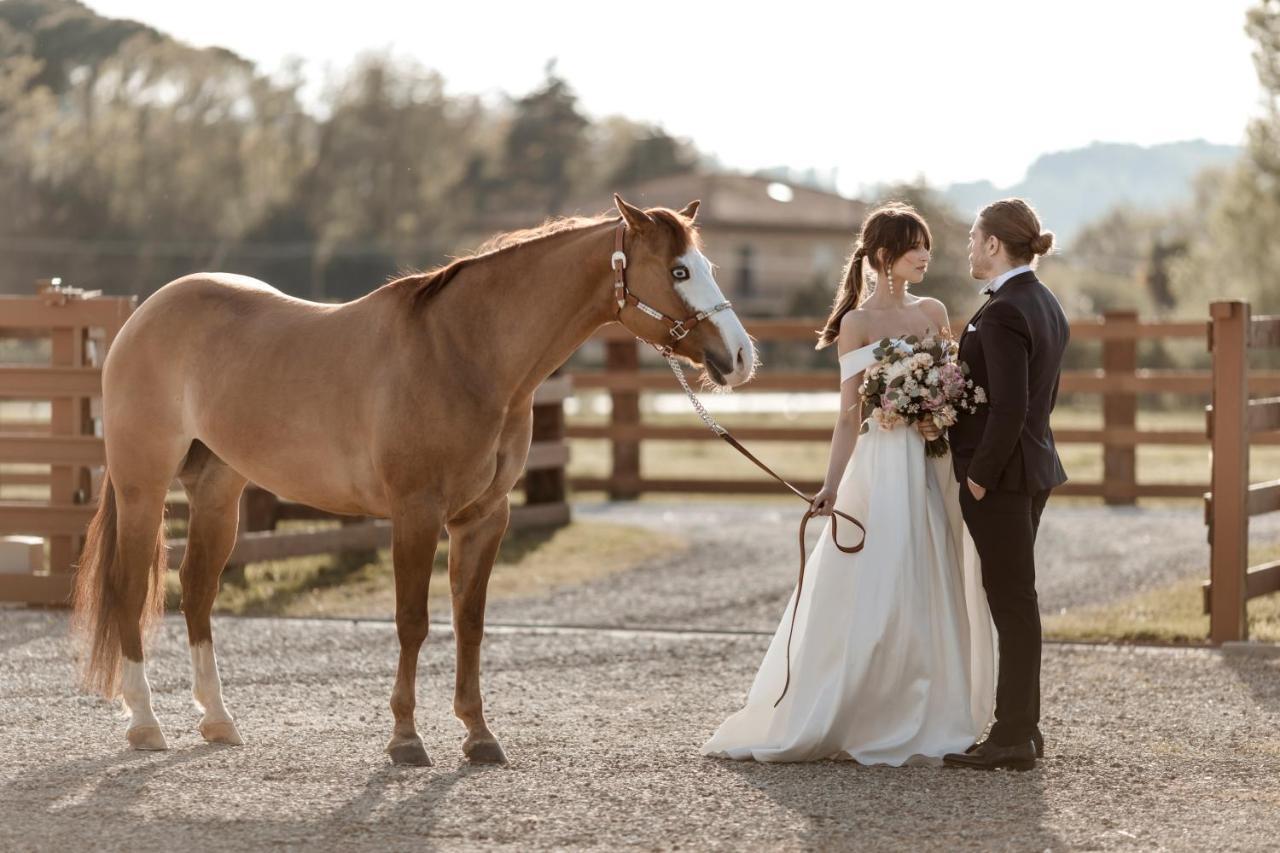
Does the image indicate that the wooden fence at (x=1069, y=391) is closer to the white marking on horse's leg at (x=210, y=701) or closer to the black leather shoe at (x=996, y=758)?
the white marking on horse's leg at (x=210, y=701)

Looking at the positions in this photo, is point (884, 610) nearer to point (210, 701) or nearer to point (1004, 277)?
point (1004, 277)

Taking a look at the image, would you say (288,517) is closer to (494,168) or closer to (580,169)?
(494,168)

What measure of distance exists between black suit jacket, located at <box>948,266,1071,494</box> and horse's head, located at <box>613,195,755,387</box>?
2.56ft

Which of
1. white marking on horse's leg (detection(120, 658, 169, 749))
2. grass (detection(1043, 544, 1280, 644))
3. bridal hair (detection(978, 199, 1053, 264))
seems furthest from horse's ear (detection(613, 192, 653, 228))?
grass (detection(1043, 544, 1280, 644))

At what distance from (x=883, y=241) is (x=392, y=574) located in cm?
515

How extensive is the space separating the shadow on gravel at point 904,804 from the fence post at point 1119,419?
362 inches

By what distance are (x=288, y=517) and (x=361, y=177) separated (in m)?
51.2

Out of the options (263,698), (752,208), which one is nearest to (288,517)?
(263,698)

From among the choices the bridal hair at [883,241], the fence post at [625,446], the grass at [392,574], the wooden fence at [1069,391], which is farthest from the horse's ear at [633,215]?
the fence post at [625,446]

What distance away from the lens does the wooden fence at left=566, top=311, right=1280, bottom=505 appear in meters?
12.9

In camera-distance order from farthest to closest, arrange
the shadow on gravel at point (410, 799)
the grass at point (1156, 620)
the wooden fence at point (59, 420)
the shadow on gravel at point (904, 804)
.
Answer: the wooden fence at point (59, 420) < the grass at point (1156, 620) < the shadow on gravel at point (410, 799) < the shadow on gravel at point (904, 804)

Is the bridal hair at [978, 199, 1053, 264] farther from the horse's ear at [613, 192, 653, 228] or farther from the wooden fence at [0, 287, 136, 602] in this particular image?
the wooden fence at [0, 287, 136, 602]

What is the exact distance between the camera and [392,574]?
9.43m

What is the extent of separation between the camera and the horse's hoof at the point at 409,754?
16.0ft
